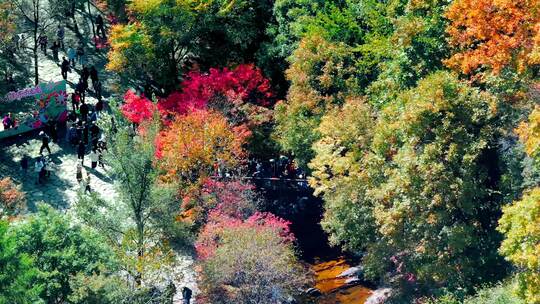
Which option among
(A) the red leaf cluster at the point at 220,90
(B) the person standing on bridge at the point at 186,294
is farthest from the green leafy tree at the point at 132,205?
(A) the red leaf cluster at the point at 220,90

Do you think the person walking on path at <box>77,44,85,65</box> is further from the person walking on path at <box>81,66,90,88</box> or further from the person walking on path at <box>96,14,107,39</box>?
the person walking on path at <box>81,66,90,88</box>

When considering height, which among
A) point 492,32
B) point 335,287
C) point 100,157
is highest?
point 100,157

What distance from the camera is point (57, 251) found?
3606 cm

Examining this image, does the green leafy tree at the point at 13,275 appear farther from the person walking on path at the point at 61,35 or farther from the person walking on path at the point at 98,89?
the person walking on path at the point at 61,35

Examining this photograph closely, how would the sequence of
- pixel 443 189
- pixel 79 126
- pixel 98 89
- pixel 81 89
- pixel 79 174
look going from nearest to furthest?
1. pixel 443 189
2. pixel 79 174
3. pixel 79 126
4. pixel 81 89
5. pixel 98 89

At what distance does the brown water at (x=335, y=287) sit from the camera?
4550 centimetres

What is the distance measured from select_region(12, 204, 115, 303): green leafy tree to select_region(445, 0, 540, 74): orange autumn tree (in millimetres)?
18696

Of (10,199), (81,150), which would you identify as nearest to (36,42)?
(81,150)

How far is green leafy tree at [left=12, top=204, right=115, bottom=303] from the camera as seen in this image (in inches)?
1395

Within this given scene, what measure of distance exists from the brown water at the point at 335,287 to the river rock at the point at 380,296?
368mm

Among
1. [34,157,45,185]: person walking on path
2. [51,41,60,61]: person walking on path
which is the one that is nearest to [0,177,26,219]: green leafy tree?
[34,157,45,185]: person walking on path

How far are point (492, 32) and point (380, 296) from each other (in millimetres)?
13673

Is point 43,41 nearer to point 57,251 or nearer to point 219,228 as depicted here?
point 219,228

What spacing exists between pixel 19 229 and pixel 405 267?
17240 mm
